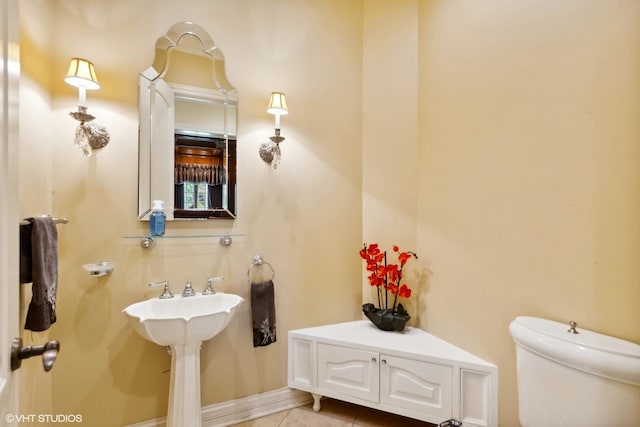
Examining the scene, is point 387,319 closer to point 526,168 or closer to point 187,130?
point 526,168

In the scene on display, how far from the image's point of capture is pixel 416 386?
1.69m

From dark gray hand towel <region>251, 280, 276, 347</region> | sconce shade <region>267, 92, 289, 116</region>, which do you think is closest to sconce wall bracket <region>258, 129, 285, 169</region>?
sconce shade <region>267, 92, 289, 116</region>

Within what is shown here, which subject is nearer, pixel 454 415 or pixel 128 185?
pixel 454 415

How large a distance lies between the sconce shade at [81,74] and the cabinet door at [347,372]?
1.90m

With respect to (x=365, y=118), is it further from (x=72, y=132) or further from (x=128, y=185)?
(x=72, y=132)

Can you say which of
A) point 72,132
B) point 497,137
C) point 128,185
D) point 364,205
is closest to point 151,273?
point 128,185

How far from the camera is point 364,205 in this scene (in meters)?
2.24

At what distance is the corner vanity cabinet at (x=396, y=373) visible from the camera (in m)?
1.56

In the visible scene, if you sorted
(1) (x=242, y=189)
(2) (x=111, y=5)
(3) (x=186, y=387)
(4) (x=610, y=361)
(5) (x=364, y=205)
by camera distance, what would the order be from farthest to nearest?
(5) (x=364, y=205), (1) (x=242, y=189), (2) (x=111, y=5), (3) (x=186, y=387), (4) (x=610, y=361)

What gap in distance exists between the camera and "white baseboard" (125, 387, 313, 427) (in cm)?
183

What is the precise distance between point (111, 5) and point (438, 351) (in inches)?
103

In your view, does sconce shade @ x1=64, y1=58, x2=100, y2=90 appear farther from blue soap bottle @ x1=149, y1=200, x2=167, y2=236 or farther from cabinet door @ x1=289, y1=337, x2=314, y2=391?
cabinet door @ x1=289, y1=337, x2=314, y2=391

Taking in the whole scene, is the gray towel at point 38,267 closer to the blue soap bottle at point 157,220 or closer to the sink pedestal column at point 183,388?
the blue soap bottle at point 157,220

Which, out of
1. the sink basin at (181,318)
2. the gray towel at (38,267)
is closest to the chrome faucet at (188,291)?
the sink basin at (181,318)
